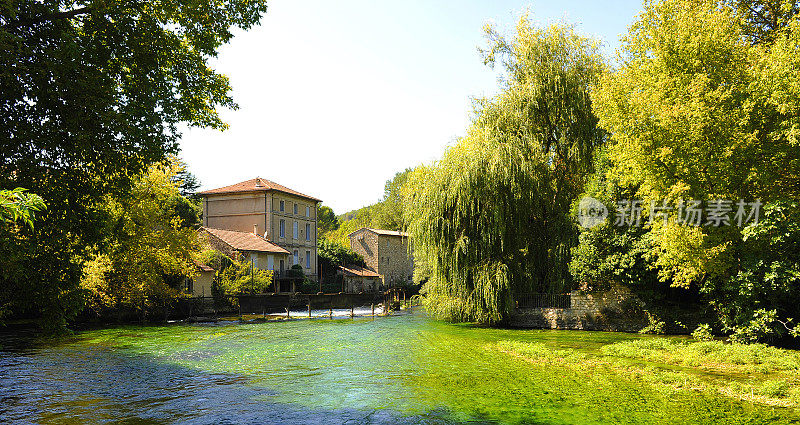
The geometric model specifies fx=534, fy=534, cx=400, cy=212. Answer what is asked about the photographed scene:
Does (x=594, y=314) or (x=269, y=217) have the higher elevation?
(x=269, y=217)

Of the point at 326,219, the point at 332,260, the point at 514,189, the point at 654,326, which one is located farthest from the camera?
the point at 326,219

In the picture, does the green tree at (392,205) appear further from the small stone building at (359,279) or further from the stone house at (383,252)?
the small stone building at (359,279)

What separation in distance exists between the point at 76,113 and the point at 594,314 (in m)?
20.4

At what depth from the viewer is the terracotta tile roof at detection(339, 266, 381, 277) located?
53.1m

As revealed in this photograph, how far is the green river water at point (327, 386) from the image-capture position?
30.3 ft

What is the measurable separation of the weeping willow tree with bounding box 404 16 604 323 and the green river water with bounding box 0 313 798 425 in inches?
141

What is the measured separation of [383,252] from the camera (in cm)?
5869

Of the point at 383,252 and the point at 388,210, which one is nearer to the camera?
the point at 383,252

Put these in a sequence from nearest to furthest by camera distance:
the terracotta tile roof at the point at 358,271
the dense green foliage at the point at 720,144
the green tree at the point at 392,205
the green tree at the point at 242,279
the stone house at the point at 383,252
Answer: the dense green foliage at the point at 720,144, the green tree at the point at 242,279, the terracotta tile roof at the point at 358,271, the stone house at the point at 383,252, the green tree at the point at 392,205

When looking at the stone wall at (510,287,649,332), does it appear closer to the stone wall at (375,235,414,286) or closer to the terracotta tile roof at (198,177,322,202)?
the terracotta tile roof at (198,177,322,202)

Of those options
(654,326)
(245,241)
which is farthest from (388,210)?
(654,326)

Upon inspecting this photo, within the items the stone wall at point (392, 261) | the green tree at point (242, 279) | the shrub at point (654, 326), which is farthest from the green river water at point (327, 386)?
the stone wall at point (392, 261)

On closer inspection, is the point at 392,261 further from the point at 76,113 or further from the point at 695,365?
the point at 76,113

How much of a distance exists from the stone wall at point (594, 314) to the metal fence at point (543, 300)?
176 millimetres
